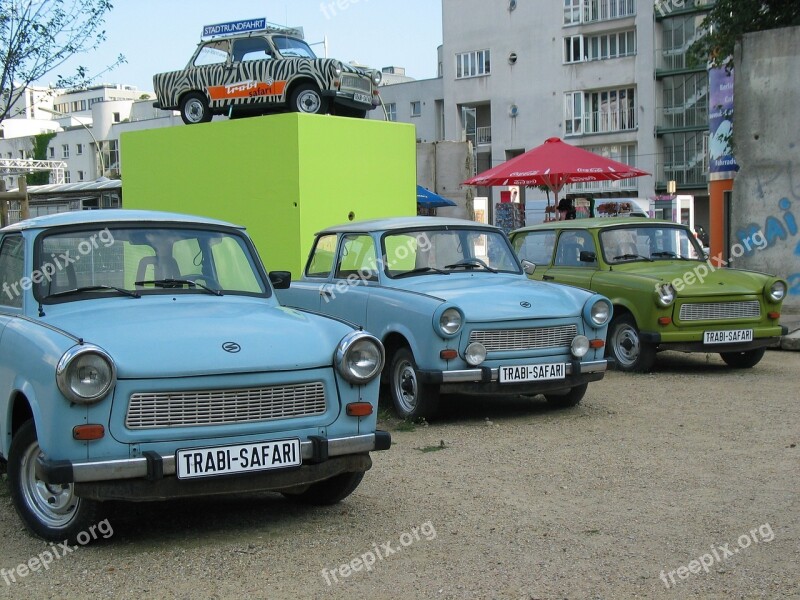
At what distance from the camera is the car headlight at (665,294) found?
10.0 metres

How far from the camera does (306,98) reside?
14812 millimetres

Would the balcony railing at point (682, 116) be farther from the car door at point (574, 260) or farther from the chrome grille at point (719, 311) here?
the chrome grille at point (719, 311)

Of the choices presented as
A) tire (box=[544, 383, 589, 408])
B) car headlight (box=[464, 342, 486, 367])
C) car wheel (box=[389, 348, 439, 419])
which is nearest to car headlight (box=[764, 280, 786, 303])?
tire (box=[544, 383, 589, 408])

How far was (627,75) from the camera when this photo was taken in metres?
49.6

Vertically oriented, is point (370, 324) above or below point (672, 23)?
below

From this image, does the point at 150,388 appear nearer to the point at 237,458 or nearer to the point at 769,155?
the point at 237,458

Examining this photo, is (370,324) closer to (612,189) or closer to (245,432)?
(245,432)

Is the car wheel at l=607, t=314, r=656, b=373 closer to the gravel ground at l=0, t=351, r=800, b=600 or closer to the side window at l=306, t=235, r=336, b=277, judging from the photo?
the gravel ground at l=0, t=351, r=800, b=600

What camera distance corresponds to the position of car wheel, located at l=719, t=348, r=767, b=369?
10.7 meters

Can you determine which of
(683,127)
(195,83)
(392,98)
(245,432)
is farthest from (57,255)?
(392,98)

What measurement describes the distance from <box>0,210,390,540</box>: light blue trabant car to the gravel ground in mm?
301

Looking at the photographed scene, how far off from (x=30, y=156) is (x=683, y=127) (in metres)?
55.8

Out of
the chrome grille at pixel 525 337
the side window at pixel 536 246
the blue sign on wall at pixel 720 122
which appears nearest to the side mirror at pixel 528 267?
the chrome grille at pixel 525 337

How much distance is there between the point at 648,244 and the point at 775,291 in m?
1.46
